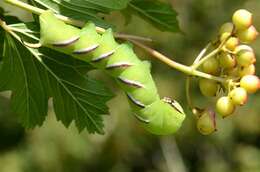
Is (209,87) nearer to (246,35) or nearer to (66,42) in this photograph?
(246,35)

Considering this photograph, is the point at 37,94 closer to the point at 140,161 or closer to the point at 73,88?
the point at 73,88

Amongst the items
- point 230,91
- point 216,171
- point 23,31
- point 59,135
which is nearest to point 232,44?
point 230,91

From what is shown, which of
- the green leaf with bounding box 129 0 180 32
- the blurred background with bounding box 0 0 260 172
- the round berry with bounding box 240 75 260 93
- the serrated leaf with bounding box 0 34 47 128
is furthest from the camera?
the blurred background with bounding box 0 0 260 172

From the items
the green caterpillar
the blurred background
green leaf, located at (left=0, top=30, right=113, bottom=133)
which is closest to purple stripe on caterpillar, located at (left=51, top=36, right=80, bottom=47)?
the green caterpillar

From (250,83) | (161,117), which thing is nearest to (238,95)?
(250,83)

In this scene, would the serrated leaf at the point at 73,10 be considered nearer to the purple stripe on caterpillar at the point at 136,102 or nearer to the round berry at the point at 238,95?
the purple stripe on caterpillar at the point at 136,102

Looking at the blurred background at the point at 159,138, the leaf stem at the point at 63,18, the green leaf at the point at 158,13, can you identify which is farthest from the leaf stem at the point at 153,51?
the blurred background at the point at 159,138

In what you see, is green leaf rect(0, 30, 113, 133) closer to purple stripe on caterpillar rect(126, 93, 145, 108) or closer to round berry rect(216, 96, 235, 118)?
purple stripe on caterpillar rect(126, 93, 145, 108)
